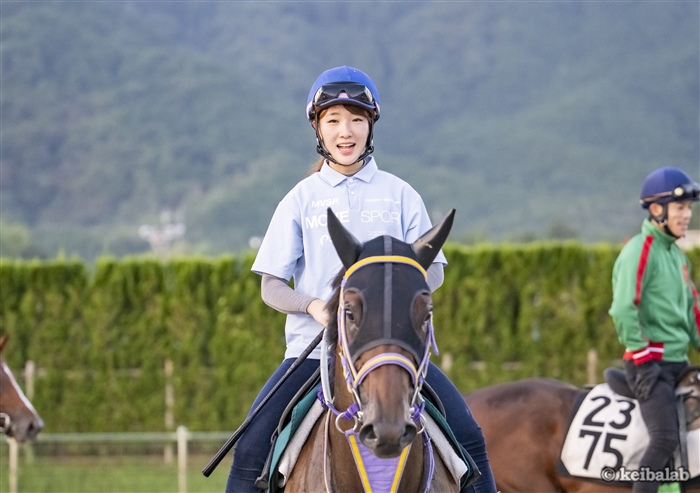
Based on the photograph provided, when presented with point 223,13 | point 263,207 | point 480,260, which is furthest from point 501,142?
point 480,260

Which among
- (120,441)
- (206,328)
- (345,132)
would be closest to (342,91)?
(345,132)

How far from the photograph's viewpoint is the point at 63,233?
109750 millimetres

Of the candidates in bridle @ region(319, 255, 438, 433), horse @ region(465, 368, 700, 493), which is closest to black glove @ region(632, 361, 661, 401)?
horse @ region(465, 368, 700, 493)

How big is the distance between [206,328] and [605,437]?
10281 mm

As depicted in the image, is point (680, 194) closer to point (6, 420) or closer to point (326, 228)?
point (326, 228)

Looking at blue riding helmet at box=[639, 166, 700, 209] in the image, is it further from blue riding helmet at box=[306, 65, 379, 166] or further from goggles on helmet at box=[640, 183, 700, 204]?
blue riding helmet at box=[306, 65, 379, 166]

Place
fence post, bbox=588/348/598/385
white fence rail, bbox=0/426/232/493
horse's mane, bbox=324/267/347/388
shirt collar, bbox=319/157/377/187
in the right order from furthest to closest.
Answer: fence post, bbox=588/348/598/385 < white fence rail, bbox=0/426/232/493 < shirt collar, bbox=319/157/377/187 < horse's mane, bbox=324/267/347/388

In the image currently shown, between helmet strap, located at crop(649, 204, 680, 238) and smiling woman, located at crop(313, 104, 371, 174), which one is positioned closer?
smiling woman, located at crop(313, 104, 371, 174)

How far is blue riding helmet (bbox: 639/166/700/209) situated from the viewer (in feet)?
23.1

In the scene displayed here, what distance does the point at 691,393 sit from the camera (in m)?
6.89

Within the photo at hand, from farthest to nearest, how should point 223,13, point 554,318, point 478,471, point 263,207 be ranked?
1. point 223,13
2. point 263,207
3. point 554,318
4. point 478,471

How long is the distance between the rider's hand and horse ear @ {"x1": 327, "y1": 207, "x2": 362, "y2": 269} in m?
0.28

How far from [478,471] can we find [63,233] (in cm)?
11063

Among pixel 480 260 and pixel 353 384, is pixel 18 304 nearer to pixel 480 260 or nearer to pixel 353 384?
pixel 480 260
